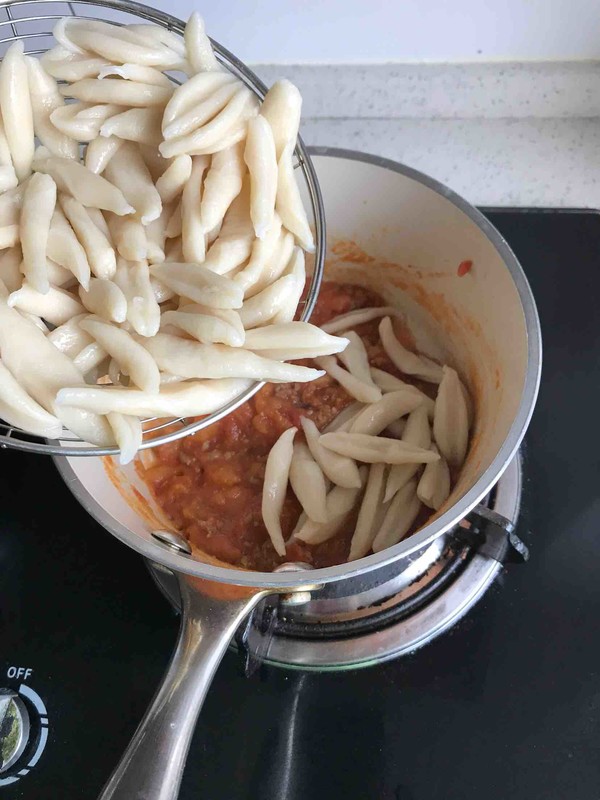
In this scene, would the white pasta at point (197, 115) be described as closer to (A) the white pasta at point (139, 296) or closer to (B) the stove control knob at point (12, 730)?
(A) the white pasta at point (139, 296)

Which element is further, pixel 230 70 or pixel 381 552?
pixel 230 70

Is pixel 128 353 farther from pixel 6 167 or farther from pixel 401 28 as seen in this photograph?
pixel 401 28

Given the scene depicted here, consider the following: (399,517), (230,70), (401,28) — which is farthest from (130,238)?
(401,28)

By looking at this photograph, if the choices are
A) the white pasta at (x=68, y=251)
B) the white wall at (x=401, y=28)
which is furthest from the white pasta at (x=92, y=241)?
the white wall at (x=401, y=28)

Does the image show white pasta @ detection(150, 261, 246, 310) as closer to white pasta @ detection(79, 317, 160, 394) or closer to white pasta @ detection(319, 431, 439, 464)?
white pasta @ detection(79, 317, 160, 394)

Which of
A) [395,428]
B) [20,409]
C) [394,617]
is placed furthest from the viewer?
[395,428]

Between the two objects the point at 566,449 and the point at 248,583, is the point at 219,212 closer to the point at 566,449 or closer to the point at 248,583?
the point at 248,583

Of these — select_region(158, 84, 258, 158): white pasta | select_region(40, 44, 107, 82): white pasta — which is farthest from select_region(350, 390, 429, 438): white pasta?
select_region(40, 44, 107, 82): white pasta
